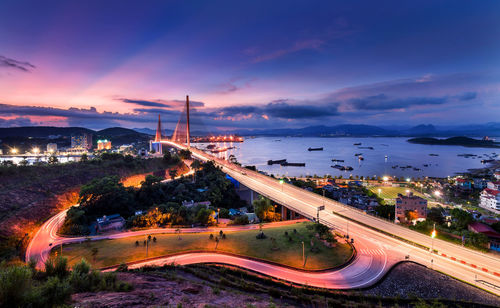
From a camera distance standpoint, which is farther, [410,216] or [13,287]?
[410,216]

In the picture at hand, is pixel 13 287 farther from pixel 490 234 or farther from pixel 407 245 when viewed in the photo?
pixel 490 234

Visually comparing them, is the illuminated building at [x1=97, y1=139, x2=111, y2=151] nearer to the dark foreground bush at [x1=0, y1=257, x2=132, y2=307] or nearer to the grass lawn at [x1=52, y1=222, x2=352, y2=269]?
the grass lawn at [x1=52, y1=222, x2=352, y2=269]

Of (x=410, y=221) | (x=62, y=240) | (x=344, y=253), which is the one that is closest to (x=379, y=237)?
(x=344, y=253)

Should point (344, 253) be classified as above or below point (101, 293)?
below

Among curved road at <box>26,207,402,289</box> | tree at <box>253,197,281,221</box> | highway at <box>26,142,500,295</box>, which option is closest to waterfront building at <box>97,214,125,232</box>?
highway at <box>26,142,500,295</box>

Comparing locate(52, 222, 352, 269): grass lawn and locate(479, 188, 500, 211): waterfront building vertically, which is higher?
locate(52, 222, 352, 269): grass lawn

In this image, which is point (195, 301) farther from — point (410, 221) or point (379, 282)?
point (410, 221)

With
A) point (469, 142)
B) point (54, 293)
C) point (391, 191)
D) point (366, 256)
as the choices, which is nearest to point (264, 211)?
point (366, 256)
